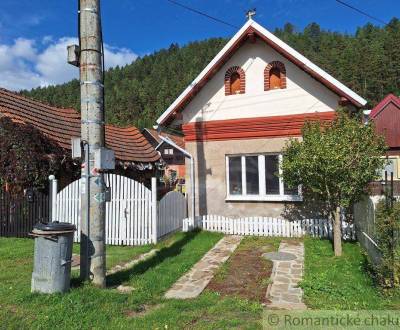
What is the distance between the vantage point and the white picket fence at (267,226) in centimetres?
1137

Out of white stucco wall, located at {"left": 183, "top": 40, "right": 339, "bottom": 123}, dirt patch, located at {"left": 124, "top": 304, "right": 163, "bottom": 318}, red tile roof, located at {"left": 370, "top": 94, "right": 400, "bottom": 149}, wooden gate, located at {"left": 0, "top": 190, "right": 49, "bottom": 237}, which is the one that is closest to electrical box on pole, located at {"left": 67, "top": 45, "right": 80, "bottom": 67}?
dirt patch, located at {"left": 124, "top": 304, "right": 163, "bottom": 318}

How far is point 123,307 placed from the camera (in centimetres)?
572

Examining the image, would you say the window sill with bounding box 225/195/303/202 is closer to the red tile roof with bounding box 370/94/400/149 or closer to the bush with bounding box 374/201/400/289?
the bush with bounding box 374/201/400/289

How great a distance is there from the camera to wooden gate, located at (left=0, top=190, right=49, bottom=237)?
12047 mm

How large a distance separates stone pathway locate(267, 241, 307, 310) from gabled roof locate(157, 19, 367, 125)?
4.70 meters

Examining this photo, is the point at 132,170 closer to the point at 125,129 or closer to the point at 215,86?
the point at 125,129

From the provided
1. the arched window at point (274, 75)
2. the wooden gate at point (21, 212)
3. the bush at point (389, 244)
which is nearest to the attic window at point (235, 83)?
the arched window at point (274, 75)

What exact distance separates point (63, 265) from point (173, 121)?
8.89m

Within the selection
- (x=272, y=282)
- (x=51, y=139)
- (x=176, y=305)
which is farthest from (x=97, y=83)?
(x=51, y=139)

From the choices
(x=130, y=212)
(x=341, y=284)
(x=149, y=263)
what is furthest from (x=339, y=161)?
(x=130, y=212)

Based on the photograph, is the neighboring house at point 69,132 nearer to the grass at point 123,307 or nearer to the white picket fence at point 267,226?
the white picket fence at point 267,226

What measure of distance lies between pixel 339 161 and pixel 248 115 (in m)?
4.78

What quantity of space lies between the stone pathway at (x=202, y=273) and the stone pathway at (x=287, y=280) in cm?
119

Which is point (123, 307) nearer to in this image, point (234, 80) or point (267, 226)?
point (267, 226)
